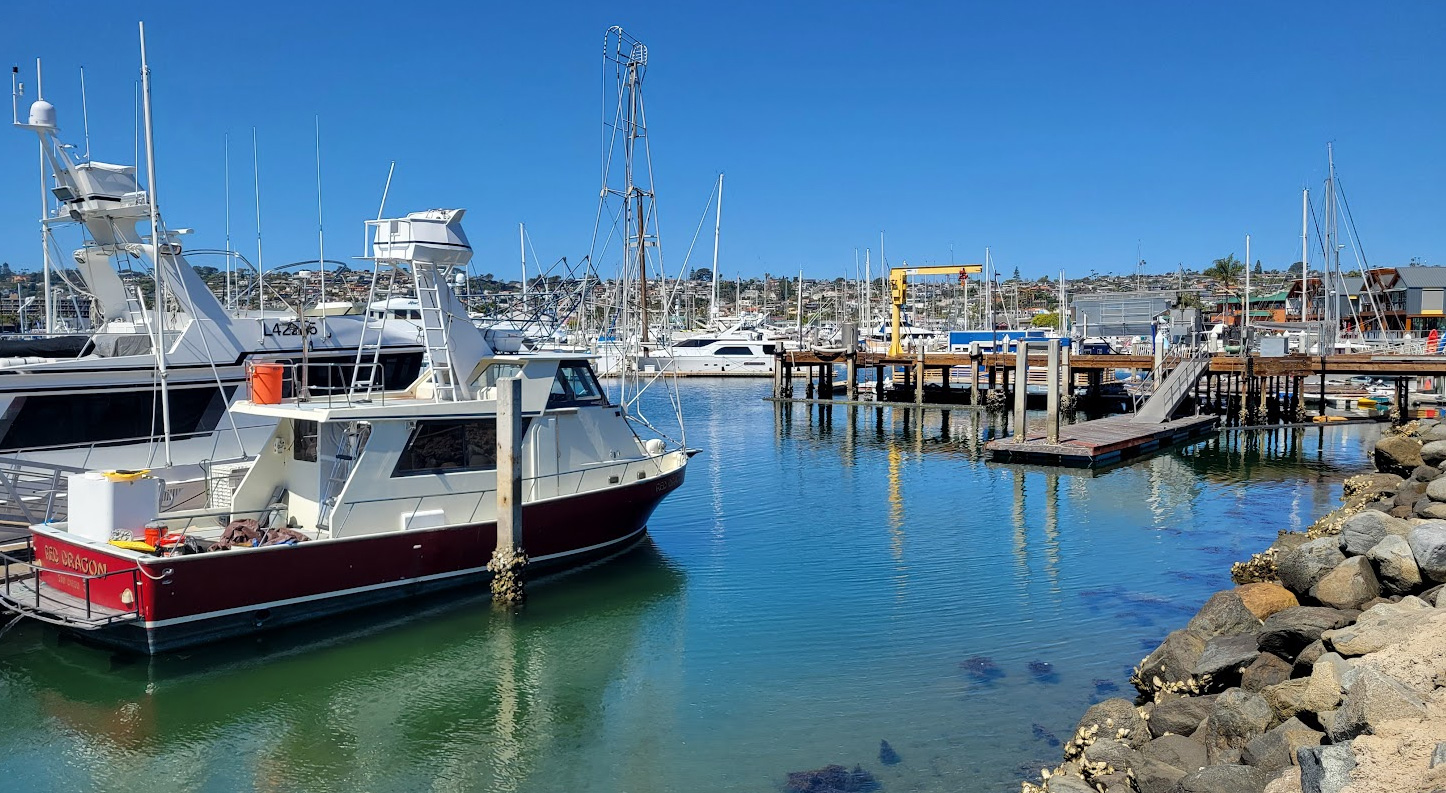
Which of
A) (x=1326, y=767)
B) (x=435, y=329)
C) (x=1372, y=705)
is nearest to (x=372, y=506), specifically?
(x=435, y=329)

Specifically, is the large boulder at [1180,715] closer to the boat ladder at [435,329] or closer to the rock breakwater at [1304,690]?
the rock breakwater at [1304,690]

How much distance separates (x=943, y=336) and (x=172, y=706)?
6970cm

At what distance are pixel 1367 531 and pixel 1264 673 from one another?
3.88 m

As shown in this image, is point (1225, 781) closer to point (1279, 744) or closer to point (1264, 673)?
point (1279, 744)

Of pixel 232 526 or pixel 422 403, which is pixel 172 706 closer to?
pixel 232 526

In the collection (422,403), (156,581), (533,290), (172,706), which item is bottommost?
(172,706)

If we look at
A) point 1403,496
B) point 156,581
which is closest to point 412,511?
point 156,581

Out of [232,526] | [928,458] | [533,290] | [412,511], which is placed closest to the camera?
[232,526]

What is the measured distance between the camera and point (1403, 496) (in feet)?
51.0

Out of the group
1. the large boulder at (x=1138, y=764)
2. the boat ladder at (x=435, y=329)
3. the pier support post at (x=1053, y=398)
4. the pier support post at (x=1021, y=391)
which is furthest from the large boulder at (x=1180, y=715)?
the pier support post at (x=1021, y=391)

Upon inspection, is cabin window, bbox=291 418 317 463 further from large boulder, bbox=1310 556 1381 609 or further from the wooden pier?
the wooden pier

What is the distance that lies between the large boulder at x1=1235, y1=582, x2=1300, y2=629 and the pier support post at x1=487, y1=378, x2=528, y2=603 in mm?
9421

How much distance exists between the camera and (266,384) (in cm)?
1510

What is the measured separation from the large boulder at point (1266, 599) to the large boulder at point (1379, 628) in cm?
204
